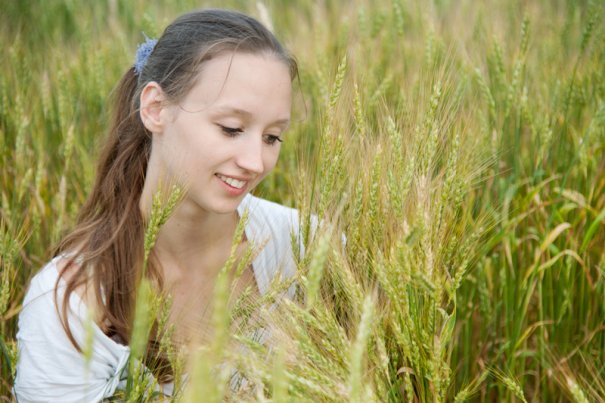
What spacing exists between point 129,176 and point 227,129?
1.26ft

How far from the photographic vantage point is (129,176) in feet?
5.84

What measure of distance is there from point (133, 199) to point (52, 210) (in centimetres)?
49

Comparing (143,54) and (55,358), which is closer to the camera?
(55,358)

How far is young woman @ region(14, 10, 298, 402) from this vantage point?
1511 millimetres

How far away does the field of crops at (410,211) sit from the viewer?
1113 mm

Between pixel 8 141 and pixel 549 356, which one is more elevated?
pixel 8 141

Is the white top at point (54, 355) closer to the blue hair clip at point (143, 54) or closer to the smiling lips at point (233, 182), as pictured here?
the smiling lips at point (233, 182)

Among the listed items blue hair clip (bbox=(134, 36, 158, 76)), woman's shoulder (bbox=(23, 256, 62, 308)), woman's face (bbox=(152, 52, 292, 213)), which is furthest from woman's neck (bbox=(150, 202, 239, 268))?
blue hair clip (bbox=(134, 36, 158, 76))

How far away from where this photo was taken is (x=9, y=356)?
1.33m

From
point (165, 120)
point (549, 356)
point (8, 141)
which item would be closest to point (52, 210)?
point (8, 141)

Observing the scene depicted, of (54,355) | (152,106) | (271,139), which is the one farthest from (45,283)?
(271,139)

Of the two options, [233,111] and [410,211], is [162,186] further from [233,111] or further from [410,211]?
[410,211]

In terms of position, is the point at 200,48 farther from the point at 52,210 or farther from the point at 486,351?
the point at 486,351

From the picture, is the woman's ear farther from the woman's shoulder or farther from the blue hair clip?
the woman's shoulder
